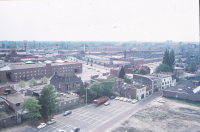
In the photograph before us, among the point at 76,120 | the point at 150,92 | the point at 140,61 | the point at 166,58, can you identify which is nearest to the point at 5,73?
the point at 76,120

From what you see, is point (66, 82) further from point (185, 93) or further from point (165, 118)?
point (185, 93)

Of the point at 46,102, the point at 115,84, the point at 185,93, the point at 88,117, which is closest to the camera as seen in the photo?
the point at 46,102

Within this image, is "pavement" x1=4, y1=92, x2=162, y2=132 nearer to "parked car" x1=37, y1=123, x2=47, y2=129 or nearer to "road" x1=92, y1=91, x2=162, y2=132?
"road" x1=92, y1=91, x2=162, y2=132

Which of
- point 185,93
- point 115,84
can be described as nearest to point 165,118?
point 185,93

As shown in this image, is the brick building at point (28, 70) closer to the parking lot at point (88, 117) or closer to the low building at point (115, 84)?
the low building at point (115, 84)

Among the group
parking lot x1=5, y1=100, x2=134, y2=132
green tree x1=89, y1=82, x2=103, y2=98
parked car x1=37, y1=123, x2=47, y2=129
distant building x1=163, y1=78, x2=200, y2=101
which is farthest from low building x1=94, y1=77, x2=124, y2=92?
parked car x1=37, y1=123, x2=47, y2=129

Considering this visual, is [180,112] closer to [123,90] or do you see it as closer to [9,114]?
[123,90]

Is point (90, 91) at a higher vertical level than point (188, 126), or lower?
higher
